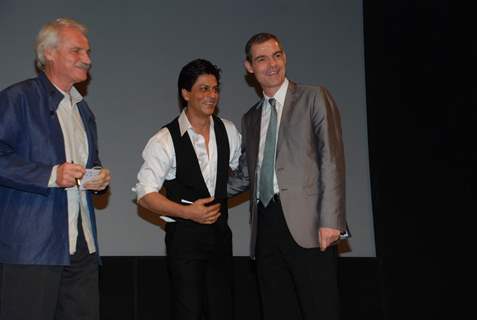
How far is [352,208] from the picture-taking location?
4633 millimetres

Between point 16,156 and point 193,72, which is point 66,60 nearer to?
point 16,156

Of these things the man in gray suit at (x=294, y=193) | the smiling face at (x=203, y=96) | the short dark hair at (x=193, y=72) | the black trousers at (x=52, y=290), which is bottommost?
the black trousers at (x=52, y=290)

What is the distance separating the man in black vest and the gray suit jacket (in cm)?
21

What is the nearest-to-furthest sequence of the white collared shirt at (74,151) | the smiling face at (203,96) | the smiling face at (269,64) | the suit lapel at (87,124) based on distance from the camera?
1. the white collared shirt at (74,151)
2. the suit lapel at (87,124)
3. the smiling face at (269,64)
4. the smiling face at (203,96)

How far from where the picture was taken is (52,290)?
8.70ft

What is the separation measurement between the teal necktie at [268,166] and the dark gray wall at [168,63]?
1.51 metres

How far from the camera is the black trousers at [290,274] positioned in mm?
2892

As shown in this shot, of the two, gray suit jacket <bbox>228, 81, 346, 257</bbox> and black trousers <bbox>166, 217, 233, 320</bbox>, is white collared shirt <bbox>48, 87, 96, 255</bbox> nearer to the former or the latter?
black trousers <bbox>166, 217, 233, 320</bbox>

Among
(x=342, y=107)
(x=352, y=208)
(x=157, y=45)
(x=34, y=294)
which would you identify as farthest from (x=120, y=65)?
(x=34, y=294)

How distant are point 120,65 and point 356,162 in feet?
6.12

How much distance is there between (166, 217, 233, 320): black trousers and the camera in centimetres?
307

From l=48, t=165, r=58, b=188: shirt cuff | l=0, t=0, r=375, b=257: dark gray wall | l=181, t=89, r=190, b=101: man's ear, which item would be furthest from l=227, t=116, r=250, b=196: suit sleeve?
l=0, t=0, r=375, b=257: dark gray wall

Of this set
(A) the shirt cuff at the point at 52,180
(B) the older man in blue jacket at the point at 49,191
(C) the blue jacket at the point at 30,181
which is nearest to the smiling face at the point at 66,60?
(B) the older man in blue jacket at the point at 49,191

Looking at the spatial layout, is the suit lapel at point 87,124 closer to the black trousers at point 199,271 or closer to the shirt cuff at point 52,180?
the shirt cuff at point 52,180
